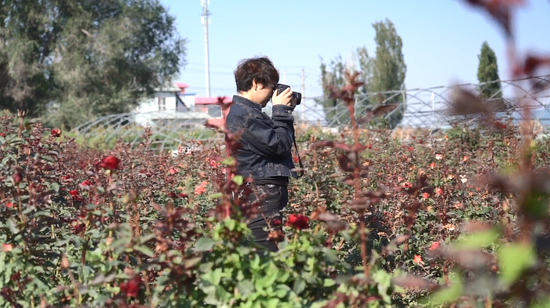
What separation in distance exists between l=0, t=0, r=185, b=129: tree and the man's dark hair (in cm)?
2705

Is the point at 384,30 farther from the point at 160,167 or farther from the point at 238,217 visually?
the point at 238,217

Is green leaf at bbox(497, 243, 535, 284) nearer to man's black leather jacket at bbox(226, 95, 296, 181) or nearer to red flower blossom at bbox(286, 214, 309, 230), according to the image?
red flower blossom at bbox(286, 214, 309, 230)

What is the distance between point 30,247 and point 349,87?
55.3 inches

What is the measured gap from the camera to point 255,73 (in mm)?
3268

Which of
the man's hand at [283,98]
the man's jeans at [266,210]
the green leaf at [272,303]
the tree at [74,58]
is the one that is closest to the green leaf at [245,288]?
the green leaf at [272,303]

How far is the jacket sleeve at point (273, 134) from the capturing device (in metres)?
3.14

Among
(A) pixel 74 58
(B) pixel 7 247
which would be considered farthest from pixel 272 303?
(A) pixel 74 58

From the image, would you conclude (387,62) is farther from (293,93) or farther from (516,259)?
(516,259)

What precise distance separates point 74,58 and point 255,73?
28.7m

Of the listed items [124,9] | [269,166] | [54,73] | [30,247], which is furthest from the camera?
[124,9]

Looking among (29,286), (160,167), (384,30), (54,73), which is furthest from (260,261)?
(384,30)

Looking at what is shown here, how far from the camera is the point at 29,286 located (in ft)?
7.95

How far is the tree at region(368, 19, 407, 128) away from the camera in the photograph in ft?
138

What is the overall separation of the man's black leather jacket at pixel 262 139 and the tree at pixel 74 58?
2711 centimetres
